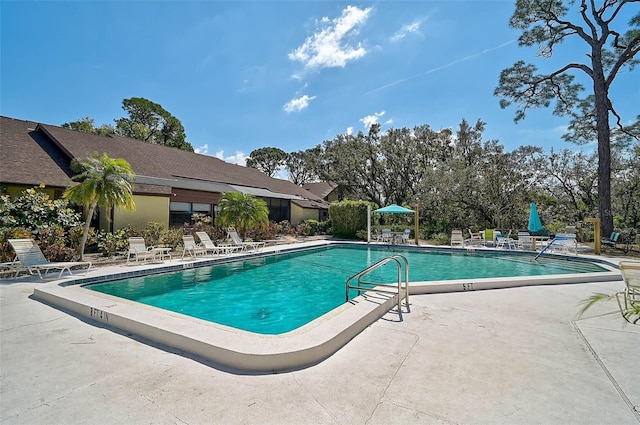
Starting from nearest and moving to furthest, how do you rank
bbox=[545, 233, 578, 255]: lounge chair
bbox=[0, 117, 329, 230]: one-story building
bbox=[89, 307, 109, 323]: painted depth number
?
bbox=[89, 307, 109, 323]: painted depth number < bbox=[0, 117, 329, 230]: one-story building < bbox=[545, 233, 578, 255]: lounge chair

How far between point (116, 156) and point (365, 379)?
1840 centimetres

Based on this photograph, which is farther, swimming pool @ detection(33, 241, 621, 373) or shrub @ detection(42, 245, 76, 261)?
shrub @ detection(42, 245, 76, 261)

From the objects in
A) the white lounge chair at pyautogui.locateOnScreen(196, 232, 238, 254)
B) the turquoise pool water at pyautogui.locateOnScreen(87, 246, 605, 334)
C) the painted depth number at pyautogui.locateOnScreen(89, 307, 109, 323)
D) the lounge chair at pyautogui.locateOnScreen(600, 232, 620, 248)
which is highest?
the lounge chair at pyautogui.locateOnScreen(600, 232, 620, 248)

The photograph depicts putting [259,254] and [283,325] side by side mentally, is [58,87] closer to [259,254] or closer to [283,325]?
[259,254]

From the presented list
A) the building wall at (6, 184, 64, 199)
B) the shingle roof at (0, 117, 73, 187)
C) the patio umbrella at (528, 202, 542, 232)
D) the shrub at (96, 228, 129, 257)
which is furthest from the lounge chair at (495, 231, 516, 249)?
the building wall at (6, 184, 64, 199)

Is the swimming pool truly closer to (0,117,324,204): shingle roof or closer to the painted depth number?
the painted depth number

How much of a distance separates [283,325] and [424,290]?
10.7 feet

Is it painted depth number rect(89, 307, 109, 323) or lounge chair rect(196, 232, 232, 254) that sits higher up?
lounge chair rect(196, 232, 232, 254)

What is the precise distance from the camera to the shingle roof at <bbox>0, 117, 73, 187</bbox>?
11898mm

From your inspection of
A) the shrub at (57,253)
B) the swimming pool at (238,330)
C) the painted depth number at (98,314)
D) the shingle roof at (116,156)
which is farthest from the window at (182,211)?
the painted depth number at (98,314)

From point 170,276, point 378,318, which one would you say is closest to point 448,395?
point 378,318

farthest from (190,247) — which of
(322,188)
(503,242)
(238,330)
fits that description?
(322,188)

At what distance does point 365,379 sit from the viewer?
317 centimetres

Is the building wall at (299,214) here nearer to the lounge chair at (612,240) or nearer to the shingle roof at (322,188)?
the shingle roof at (322,188)
